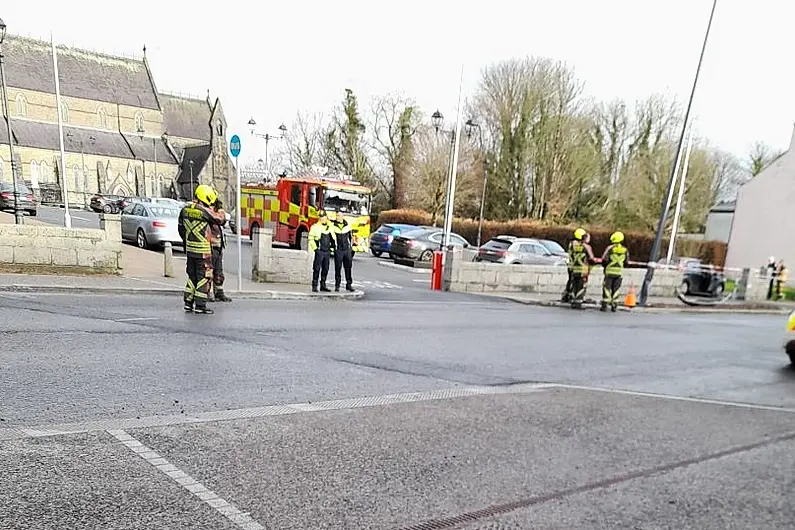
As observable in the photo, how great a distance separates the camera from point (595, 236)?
36031 millimetres

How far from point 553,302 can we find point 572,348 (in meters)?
7.81

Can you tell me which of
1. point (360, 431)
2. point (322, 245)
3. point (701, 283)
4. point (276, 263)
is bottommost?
point (701, 283)

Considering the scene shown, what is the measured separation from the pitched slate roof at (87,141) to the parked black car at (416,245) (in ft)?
201

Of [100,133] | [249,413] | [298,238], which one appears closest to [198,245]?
[249,413]

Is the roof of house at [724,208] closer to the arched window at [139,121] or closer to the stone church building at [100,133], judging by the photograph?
the stone church building at [100,133]

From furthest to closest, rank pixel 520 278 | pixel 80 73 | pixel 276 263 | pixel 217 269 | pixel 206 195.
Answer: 1. pixel 80 73
2. pixel 520 278
3. pixel 276 263
4. pixel 217 269
5. pixel 206 195

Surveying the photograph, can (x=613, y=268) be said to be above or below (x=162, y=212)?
below

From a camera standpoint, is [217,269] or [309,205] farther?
[309,205]

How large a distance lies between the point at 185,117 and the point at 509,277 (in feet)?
262

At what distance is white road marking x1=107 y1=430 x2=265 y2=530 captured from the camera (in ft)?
9.80

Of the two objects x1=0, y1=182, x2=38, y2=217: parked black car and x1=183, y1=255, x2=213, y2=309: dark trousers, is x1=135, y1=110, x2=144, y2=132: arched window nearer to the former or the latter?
x1=0, y1=182, x2=38, y2=217: parked black car

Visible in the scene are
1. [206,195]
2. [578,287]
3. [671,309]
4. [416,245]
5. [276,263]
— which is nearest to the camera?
[206,195]

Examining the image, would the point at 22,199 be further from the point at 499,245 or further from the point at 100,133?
the point at 100,133

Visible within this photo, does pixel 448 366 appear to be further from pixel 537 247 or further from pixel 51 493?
pixel 537 247
